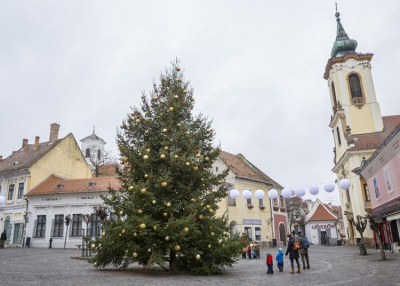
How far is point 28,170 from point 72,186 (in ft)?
16.8

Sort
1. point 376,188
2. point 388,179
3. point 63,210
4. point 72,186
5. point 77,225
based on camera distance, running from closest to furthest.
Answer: point 388,179
point 376,188
point 77,225
point 63,210
point 72,186

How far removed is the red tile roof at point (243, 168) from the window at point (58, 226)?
56.7 ft

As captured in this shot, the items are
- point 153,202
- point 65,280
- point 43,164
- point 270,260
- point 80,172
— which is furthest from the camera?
point 80,172

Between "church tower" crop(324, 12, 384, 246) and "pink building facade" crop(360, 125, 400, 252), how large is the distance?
9138mm

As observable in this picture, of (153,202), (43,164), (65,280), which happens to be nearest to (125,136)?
(153,202)

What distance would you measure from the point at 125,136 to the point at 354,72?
110ft

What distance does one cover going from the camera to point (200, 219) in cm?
1208

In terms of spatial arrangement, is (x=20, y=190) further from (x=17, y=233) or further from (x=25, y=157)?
(x=25, y=157)

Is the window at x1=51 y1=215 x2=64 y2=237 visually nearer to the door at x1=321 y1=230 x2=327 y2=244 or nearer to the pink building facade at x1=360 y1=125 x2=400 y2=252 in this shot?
the pink building facade at x1=360 y1=125 x2=400 y2=252

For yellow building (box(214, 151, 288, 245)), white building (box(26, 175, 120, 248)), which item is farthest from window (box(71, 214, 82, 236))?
yellow building (box(214, 151, 288, 245))

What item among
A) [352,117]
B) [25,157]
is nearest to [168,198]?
[352,117]

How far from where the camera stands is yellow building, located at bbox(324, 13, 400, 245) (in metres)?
34.2

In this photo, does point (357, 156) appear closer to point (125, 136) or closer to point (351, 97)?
point (351, 97)

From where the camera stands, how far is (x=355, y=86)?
38844 millimetres
